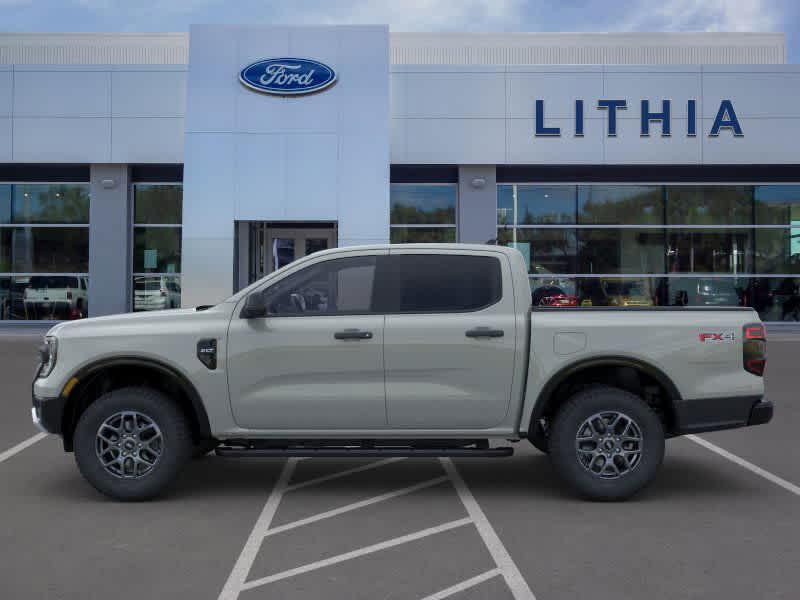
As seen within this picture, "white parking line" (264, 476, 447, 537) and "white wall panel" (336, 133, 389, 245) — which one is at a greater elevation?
"white wall panel" (336, 133, 389, 245)

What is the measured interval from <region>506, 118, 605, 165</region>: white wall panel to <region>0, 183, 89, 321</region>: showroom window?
11.9 metres

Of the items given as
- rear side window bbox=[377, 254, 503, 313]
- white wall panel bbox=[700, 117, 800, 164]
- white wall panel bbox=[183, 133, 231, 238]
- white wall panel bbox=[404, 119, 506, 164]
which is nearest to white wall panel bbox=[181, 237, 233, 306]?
white wall panel bbox=[183, 133, 231, 238]

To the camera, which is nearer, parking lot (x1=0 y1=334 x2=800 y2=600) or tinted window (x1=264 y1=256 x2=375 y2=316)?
parking lot (x1=0 y1=334 x2=800 y2=600)

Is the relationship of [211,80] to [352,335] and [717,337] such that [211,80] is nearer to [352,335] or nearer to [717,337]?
[352,335]

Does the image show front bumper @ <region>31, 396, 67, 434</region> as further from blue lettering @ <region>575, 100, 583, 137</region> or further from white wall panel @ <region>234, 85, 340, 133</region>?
blue lettering @ <region>575, 100, 583, 137</region>

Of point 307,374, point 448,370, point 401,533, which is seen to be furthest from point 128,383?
point 401,533

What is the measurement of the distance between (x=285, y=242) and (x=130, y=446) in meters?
18.5

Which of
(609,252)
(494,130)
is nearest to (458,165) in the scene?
(494,130)

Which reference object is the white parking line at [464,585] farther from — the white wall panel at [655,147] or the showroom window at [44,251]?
the showroom window at [44,251]

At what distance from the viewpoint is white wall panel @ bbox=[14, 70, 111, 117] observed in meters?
23.5

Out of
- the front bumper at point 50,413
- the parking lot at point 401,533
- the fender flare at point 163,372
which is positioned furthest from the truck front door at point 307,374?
the front bumper at point 50,413

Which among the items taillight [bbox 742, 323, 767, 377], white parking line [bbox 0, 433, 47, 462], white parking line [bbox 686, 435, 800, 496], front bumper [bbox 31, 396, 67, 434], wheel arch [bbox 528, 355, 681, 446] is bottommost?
white parking line [bbox 0, 433, 47, 462]

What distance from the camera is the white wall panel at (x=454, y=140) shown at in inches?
929

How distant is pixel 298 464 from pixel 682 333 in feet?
11.6
